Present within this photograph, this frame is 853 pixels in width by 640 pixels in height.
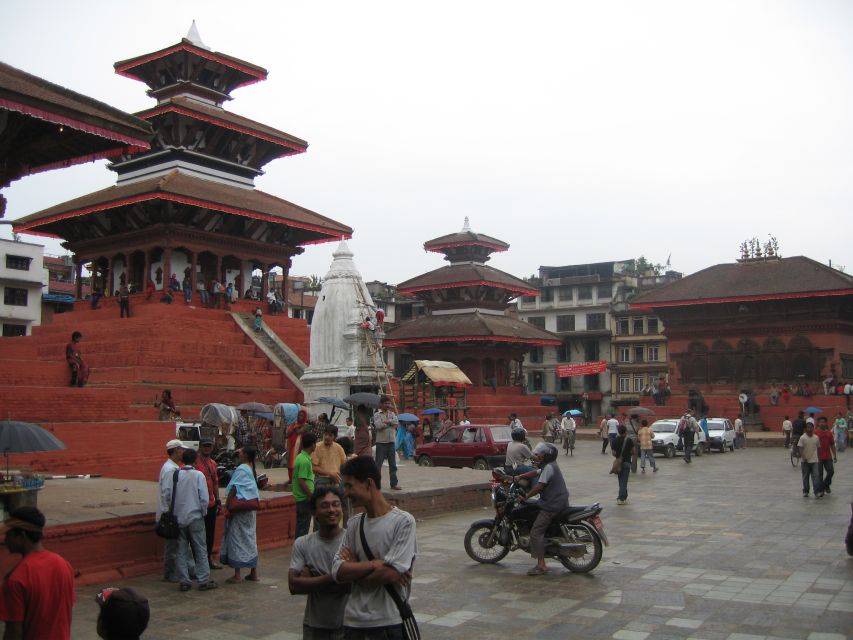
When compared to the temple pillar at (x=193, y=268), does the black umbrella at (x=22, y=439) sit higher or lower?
lower

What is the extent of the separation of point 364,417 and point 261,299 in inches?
845

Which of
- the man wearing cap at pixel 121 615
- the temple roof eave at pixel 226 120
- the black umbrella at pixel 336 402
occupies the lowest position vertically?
the man wearing cap at pixel 121 615

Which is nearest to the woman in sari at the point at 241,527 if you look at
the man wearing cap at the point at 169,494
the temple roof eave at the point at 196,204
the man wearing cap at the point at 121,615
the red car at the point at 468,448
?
the man wearing cap at the point at 169,494

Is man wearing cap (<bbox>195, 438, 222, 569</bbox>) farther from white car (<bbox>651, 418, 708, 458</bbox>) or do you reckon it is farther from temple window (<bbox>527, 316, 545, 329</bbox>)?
temple window (<bbox>527, 316, 545, 329</bbox>)

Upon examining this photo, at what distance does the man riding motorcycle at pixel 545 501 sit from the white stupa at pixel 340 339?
13298 mm

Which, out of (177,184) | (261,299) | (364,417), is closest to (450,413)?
(261,299)

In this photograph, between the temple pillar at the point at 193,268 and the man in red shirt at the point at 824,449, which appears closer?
the man in red shirt at the point at 824,449

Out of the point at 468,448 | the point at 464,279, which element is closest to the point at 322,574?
the point at 468,448

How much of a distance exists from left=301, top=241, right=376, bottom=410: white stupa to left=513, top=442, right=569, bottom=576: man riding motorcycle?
524 inches

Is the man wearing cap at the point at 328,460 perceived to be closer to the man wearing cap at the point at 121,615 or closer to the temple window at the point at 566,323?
the man wearing cap at the point at 121,615

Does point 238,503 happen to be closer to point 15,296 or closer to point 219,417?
point 219,417

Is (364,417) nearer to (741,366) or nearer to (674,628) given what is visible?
(674,628)

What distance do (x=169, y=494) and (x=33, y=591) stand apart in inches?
185

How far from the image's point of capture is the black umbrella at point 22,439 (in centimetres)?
973
